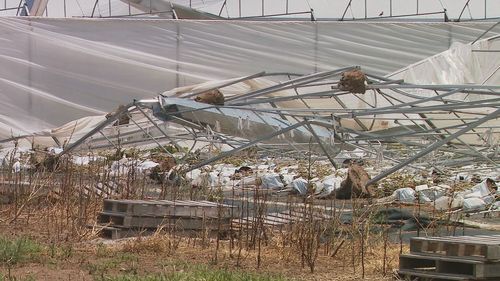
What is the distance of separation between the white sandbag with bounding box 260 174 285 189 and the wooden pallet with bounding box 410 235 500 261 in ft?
33.2

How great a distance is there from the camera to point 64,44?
1473 inches

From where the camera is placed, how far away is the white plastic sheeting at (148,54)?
37094 millimetres

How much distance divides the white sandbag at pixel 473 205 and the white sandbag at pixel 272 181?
469cm

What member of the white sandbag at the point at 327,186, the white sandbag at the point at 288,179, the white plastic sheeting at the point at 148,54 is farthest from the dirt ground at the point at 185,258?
the white plastic sheeting at the point at 148,54

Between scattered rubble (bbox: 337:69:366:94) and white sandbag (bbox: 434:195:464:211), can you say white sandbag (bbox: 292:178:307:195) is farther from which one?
white sandbag (bbox: 434:195:464:211)

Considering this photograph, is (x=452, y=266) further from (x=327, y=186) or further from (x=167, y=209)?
(x=327, y=186)

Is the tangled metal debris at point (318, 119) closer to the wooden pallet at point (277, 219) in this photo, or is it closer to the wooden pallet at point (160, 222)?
the wooden pallet at point (277, 219)

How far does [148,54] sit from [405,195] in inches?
892

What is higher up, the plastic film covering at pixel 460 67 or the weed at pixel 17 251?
the plastic film covering at pixel 460 67

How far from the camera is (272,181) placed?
1909cm

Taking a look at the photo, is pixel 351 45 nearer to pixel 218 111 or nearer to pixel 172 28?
pixel 172 28

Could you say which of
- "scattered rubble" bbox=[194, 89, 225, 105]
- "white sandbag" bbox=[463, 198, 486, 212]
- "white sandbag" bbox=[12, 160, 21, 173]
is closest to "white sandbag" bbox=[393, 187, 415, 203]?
"white sandbag" bbox=[463, 198, 486, 212]

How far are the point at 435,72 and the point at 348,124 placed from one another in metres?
3.75

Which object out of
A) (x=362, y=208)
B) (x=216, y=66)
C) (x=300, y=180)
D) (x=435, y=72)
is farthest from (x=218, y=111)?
(x=216, y=66)
